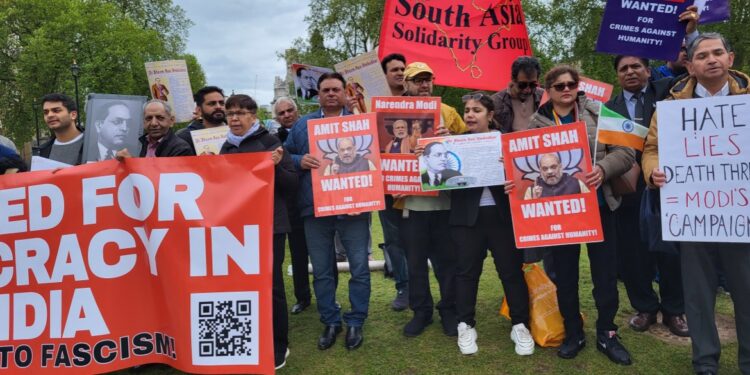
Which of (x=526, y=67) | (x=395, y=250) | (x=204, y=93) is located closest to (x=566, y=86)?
(x=526, y=67)

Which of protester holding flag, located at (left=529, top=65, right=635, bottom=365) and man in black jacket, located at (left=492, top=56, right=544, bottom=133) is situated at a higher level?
man in black jacket, located at (left=492, top=56, right=544, bottom=133)

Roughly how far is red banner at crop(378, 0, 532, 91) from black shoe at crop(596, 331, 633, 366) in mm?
2638

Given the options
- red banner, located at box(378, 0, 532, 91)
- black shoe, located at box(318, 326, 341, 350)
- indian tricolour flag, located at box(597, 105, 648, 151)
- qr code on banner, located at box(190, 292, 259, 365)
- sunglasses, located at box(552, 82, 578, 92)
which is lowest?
black shoe, located at box(318, 326, 341, 350)

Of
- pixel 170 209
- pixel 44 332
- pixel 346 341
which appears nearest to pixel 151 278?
pixel 170 209

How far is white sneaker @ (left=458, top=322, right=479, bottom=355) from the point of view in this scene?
146 inches

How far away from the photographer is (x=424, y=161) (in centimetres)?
363

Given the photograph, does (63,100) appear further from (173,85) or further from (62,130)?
(173,85)

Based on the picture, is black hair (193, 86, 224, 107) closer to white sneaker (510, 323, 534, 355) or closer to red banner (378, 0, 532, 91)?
red banner (378, 0, 532, 91)

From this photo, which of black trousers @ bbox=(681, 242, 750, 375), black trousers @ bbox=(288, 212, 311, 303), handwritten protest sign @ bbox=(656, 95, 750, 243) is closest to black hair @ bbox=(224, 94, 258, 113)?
black trousers @ bbox=(288, 212, 311, 303)

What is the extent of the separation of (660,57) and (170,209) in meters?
4.02

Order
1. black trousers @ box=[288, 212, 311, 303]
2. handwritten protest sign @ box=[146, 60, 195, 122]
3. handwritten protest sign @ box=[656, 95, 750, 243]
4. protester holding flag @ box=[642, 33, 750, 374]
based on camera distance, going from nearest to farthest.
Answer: handwritten protest sign @ box=[656, 95, 750, 243] → protester holding flag @ box=[642, 33, 750, 374] → black trousers @ box=[288, 212, 311, 303] → handwritten protest sign @ box=[146, 60, 195, 122]

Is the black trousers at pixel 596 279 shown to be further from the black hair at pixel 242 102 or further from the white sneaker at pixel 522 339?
the black hair at pixel 242 102

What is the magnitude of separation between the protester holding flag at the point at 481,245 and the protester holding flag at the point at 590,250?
1.00 feet

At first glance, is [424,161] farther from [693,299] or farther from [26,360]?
[26,360]
